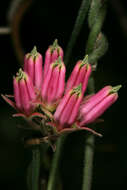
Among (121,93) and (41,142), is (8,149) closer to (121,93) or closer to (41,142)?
(121,93)

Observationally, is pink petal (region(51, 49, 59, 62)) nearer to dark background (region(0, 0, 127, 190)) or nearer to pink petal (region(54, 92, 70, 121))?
pink petal (region(54, 92, 70, 121))

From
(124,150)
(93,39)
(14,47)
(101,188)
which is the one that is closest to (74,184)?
(101,188)

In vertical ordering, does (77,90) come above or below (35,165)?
above

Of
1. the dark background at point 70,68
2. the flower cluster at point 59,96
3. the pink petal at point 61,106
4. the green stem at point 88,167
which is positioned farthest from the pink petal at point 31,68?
the dark background at point 70,68

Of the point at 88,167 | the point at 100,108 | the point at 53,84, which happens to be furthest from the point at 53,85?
the point at 88,167

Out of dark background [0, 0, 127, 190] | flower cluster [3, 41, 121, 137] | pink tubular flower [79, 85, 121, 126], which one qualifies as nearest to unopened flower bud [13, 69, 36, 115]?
flower cluster [3, 41, 121, 137]

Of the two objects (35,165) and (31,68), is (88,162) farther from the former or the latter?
(31,68)
